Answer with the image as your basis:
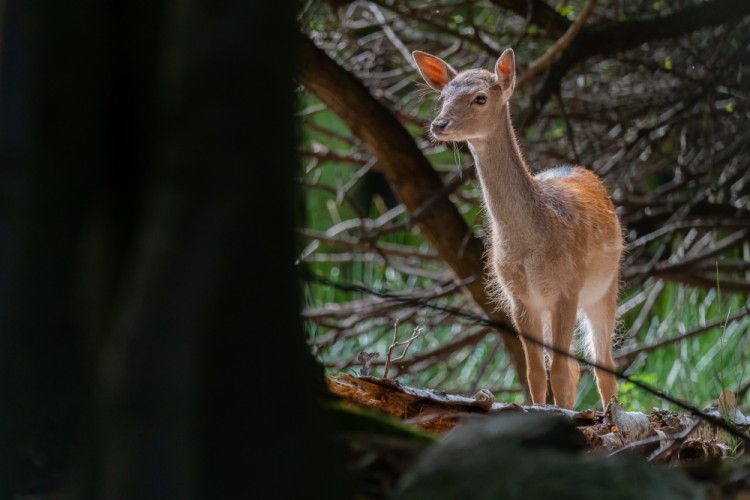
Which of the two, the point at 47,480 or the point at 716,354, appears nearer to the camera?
the point at 47,480

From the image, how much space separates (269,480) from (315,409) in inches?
6.7

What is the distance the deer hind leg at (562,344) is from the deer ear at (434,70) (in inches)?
58.1

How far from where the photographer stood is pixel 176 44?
1999 mm

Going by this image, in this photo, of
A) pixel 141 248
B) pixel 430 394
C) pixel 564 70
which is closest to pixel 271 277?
pixel 141 248

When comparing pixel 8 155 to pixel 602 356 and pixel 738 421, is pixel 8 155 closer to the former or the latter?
pixel 738 421

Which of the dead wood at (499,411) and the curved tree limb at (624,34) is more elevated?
the curved tree limb at (624,34)

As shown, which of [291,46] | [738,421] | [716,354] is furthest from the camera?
[716,354]

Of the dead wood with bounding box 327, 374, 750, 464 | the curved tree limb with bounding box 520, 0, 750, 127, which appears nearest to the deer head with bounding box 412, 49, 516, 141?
the curved tree limb with bounding box 520, 0, 750, 127

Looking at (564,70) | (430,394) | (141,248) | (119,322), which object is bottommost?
(430,394)

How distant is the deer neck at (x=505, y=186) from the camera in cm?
605

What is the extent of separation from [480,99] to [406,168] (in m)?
0.96

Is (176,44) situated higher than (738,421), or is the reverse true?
(176,44)

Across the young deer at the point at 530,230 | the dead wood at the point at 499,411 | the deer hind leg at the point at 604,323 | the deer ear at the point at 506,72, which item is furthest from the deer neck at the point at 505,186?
the dead wood at the point at 499,411

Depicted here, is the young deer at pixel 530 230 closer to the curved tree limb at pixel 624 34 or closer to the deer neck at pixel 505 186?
the deer neck at pixel 505 186
